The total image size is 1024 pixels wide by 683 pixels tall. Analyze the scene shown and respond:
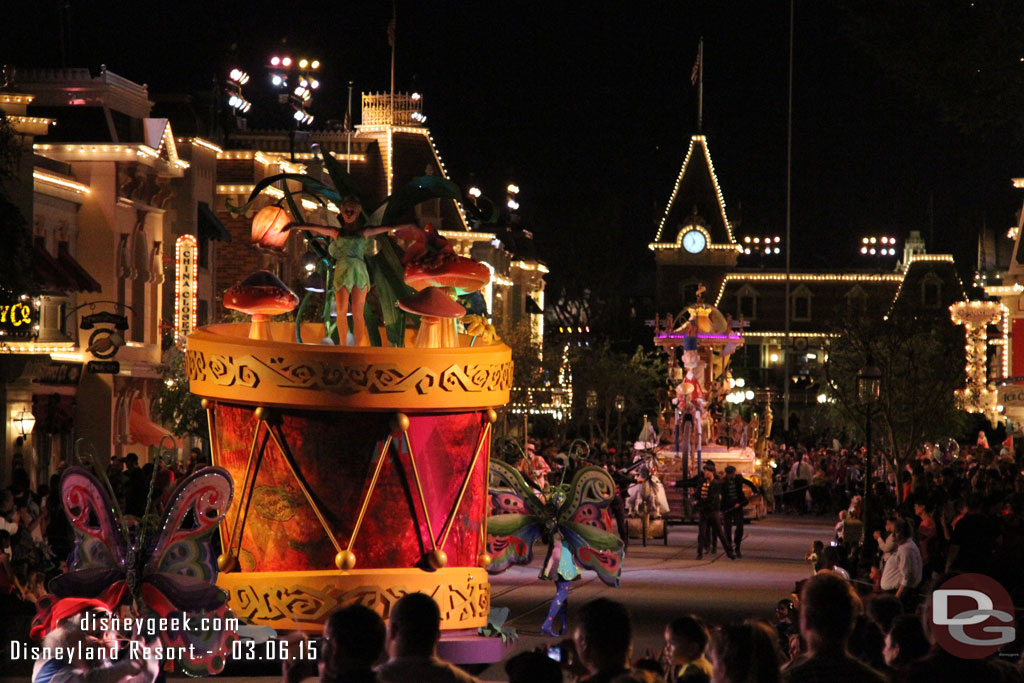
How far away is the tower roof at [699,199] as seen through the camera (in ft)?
341

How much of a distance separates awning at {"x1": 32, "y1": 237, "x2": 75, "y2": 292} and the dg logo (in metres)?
22.8

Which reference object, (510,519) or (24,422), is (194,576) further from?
(24,422)

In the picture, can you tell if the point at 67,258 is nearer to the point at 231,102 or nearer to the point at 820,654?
the point at 231,102

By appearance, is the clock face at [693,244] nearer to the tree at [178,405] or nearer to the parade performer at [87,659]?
the tree at [178,405]

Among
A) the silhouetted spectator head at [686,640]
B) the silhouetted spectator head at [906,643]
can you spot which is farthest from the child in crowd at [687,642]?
the silhouetted spectator head at [906,643]

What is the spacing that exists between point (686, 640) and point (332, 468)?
354 centimetres

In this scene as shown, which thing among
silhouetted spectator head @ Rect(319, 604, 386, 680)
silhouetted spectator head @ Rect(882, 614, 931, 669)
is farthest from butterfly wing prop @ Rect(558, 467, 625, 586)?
silhouetted spectator head @ Rect(319, 604, 386, 680)

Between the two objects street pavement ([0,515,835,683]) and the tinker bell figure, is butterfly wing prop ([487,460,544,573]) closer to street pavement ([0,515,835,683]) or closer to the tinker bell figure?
street pavement ([0,515,835,683])

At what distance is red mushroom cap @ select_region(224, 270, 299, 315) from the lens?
37.2ft

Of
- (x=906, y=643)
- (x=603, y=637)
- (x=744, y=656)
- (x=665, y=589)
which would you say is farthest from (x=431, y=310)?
(x=665, y=589)

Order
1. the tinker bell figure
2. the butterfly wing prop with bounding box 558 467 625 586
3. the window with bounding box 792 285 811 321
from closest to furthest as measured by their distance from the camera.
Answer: the tinker bell figure, the butterfly wing prop with bounding box 558 467 625 586, the window with bounding box 792 285 811 321

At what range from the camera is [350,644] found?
6152mm

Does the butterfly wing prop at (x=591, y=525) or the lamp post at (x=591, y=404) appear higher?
the lamp post at (x=591, y=404)

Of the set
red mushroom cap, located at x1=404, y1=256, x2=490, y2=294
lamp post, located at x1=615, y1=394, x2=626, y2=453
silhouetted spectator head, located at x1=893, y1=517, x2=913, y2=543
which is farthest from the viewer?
lamp post, located at x1=615, y1=394, x2=626, y2=453
